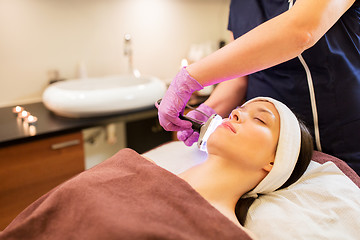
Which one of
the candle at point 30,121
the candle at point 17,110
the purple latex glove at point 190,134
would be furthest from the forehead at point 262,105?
the candle at point 17,110

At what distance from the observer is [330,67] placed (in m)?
1.08

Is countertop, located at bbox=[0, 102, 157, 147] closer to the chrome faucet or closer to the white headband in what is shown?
the chrome faucet

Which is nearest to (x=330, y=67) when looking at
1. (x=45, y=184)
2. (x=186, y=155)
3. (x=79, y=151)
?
(x=186, y=155)

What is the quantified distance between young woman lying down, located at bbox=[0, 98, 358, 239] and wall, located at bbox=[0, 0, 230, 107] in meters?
1.23

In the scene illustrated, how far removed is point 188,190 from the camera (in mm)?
924

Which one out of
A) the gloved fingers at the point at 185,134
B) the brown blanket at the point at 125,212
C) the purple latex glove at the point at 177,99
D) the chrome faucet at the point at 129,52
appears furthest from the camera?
the chrome faucet at the point at 129,52

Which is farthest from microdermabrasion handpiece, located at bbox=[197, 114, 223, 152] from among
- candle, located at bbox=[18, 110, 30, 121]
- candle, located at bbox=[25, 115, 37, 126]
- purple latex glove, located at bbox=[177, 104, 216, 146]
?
candle, located at bbox=[18, 110, 30, 121]

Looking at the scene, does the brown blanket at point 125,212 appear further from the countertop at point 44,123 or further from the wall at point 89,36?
the wall at point 89,36

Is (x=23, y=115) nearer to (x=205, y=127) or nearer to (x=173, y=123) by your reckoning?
(x=173, y=123)

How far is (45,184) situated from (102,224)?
1064mm

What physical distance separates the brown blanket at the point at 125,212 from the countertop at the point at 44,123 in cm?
68

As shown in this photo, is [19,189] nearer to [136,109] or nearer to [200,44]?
[136,109]

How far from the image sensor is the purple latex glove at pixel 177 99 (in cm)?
104

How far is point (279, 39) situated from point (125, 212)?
633 mm
